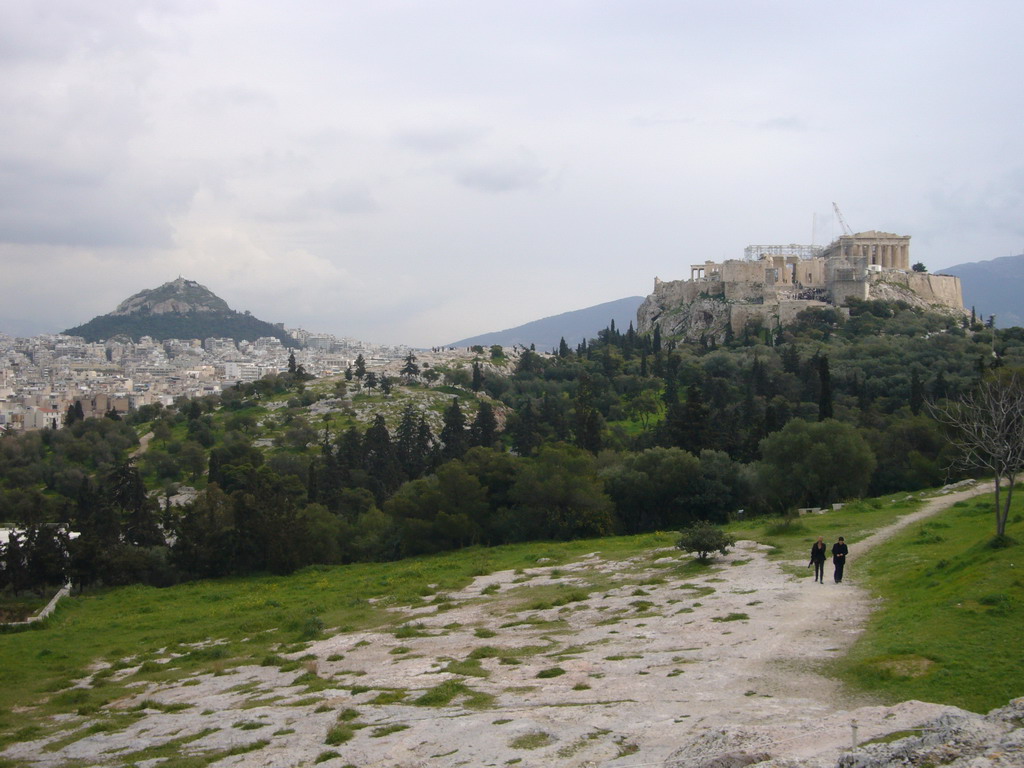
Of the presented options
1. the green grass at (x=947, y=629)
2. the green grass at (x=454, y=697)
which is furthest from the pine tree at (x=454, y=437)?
the green grass at (x=454, y=697)

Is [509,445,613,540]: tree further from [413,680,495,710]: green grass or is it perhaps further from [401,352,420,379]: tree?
[401,352,420,379]: tree

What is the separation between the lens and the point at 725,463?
44250mm

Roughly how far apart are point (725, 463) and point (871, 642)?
29.9 metres

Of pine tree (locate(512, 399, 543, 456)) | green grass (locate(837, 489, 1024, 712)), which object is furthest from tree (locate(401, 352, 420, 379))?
green grass (locate(837, 489, 1024, 712))

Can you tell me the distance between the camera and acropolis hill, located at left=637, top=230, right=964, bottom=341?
406 ft

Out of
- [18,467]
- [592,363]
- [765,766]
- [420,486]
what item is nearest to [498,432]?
[592,363]

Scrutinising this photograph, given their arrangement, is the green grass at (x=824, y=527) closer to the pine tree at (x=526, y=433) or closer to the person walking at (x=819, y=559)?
the person walking at (x=819, y=559)

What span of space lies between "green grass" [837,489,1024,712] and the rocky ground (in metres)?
0.69

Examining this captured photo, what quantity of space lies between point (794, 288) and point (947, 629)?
12459cm

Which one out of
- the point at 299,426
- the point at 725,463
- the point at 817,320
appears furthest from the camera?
the point at 817,320

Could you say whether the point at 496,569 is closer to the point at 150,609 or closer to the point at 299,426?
the point at 150,609

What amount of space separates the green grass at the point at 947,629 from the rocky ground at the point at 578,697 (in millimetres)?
691

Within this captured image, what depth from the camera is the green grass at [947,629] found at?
11.9 m

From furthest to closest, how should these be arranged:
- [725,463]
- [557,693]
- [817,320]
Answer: [817,320] < [725,463] < [557,693]
